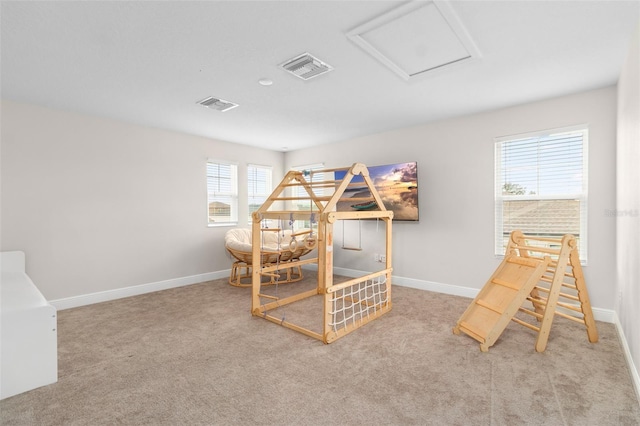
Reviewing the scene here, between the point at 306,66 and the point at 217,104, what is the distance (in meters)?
1.45

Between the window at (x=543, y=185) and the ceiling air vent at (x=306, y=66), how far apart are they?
2.57 metres

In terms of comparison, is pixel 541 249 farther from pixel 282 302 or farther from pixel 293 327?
pixel 282 302

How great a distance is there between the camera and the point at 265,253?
477cm

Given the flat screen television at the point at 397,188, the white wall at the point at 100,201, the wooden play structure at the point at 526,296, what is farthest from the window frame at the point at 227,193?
the wooden play structure at the point at 526,296

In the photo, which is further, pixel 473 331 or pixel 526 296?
pixel 473 331

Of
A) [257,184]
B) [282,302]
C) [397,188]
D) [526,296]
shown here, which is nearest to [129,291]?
[282,302]

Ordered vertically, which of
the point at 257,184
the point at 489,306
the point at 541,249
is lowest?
the point at 489,306

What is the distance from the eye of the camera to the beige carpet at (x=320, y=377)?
Result: 184 cm

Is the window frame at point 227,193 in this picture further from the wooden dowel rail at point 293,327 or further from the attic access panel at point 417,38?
the attic access panel at point 417,38

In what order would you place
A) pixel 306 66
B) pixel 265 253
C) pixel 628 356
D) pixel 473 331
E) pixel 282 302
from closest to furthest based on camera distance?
1. pixel 628 356
2. pixel 306 66
3. pixel 473 331
4. pixel 282 302
5. pixel 265 253

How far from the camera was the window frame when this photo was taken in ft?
17.5

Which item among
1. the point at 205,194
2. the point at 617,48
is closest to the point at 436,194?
the point at 617,48

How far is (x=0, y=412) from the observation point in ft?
6.16

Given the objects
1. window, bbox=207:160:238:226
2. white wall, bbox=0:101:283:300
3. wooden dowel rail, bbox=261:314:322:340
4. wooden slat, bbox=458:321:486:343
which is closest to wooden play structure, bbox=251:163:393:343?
wooden dowel rail, bbox=261:314:322:340
